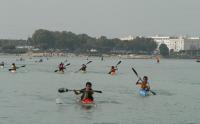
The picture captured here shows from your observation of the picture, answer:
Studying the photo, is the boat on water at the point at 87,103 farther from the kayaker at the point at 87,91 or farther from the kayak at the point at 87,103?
the kayaker at the point at 87,91

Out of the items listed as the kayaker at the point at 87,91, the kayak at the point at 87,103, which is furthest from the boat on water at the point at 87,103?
the kayaker at the point at 87,91

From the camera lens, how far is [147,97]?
4116 centimetres

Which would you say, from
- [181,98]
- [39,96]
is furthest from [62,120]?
[181,98]

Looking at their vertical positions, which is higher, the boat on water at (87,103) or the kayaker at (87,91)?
the kayaker at (87,91)

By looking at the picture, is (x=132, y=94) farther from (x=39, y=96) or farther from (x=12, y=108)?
(x=12, y=108)

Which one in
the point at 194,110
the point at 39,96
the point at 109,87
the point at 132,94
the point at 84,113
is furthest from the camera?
the point at 109,87

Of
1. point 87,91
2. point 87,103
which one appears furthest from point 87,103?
point 87,91

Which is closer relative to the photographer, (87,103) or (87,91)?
(87,91)

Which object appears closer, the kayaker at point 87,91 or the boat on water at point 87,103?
the kayaker at point 87,91

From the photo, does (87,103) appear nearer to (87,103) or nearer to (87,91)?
(87,103)

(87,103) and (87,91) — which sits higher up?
(87,91)

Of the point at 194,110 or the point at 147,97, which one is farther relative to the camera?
the point at 147,97

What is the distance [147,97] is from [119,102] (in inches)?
154

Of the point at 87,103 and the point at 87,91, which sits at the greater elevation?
the point at 87,91
